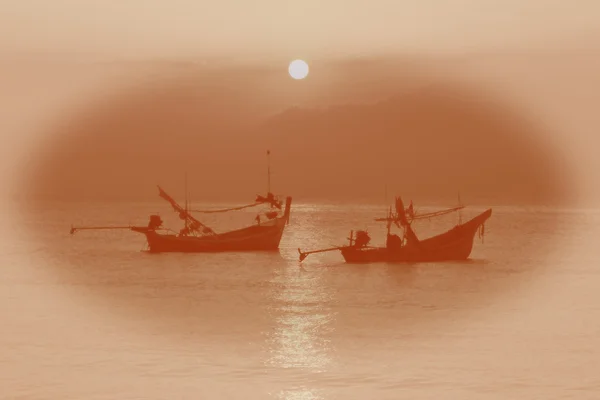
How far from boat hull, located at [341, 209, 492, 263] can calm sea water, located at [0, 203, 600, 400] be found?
99 cm

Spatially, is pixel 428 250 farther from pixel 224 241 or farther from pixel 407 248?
pixel 224 241

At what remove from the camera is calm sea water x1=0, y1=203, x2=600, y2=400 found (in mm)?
27312

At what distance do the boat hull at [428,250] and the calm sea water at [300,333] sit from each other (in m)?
0.99

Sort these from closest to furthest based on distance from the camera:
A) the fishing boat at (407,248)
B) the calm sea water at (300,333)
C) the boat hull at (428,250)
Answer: the calm sea water at (300,333) < the fishing boat at (407,248) < the boat hull at (428,250)

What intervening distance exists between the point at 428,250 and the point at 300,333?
34.4m

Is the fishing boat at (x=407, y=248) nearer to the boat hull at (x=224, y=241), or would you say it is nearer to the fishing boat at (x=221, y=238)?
the fishing boat at (x=221, y=238)

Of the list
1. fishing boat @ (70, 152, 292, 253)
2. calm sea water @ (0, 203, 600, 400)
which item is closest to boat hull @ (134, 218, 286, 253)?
fishing boat @ (70, 152, 292, 253)

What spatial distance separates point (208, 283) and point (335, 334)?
2350 centimetres

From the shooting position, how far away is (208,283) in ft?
194

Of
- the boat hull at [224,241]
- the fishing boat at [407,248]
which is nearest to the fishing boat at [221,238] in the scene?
the boat hull at [224,241]

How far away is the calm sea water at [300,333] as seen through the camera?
27.3 metres

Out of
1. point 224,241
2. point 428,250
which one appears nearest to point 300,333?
point 428,250

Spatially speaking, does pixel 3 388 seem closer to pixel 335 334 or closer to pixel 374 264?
pixel 335 334

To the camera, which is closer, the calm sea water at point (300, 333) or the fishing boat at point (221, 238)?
the calm sea water at point (300, 333)
